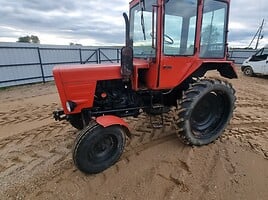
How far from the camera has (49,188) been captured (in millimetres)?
2611

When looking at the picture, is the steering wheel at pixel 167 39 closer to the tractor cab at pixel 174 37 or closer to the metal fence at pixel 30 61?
the tractor cab at pixel 174 37

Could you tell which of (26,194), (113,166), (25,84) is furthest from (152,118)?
(25,84)

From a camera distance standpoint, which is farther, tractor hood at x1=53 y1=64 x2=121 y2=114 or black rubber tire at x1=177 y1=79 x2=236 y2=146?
black rubber tire at x1=177 y1=79 x2=236 y2=146

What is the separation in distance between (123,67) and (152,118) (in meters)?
1.91

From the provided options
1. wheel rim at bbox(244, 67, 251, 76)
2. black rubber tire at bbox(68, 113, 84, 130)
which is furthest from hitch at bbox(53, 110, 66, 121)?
wheel rim at bbox(244, 67, 251, 76)

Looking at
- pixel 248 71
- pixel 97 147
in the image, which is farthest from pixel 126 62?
pixel 248 71

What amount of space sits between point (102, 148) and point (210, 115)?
216 centimetres

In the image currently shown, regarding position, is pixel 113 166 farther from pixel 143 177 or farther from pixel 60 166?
pixel 60 166

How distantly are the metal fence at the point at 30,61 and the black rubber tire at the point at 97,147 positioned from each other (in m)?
8.46

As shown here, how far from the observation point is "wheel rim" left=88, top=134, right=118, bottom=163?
2.83m

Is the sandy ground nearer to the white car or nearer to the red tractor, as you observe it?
the red tractor

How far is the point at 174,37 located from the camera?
3266mm

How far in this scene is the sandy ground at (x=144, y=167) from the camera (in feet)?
8.41

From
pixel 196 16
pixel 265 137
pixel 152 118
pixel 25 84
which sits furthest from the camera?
pixel 25 84
